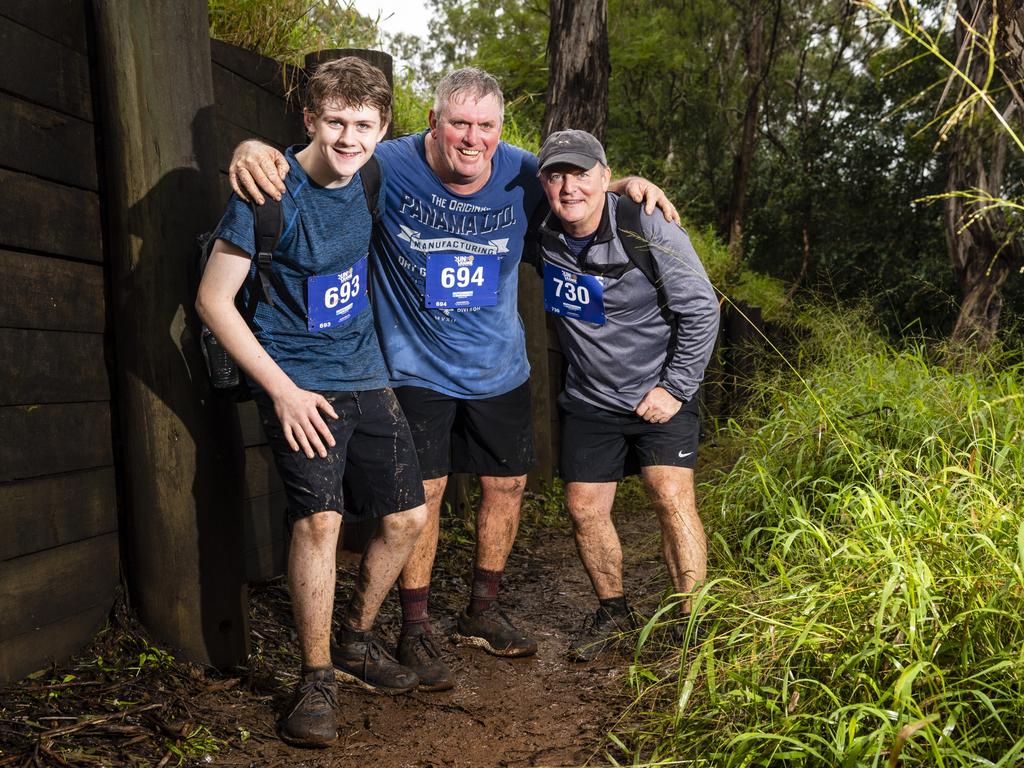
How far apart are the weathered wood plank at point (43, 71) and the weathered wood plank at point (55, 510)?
1.07 meters

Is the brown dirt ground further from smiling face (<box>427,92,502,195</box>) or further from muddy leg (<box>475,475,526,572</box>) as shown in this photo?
smiling face (<box>427,92,502,195</box>)

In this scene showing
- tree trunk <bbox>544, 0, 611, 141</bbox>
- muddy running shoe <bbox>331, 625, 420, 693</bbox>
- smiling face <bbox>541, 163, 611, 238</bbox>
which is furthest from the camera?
tree trunk <bbox>544, 0, 611, 141</bbox>

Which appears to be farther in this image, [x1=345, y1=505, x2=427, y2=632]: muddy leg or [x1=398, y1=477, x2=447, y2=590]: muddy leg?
[x1=398, y1=477, x2=447, y2=590]: muddy leg

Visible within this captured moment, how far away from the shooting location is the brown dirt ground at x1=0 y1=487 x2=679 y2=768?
286 centimetres

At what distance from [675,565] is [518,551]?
6.63 feet

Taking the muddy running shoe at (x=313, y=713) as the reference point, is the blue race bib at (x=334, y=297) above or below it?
above

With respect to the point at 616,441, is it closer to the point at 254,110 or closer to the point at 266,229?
the point at 266,229

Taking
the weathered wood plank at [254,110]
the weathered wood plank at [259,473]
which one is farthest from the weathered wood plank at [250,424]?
the weathered wood plank at [254,110]

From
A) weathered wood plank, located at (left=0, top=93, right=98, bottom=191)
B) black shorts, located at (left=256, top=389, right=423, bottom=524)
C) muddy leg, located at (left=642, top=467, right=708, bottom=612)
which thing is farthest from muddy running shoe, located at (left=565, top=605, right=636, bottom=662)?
weathered wood plank, located at (left=0, top=93, right=98, bottom=191)

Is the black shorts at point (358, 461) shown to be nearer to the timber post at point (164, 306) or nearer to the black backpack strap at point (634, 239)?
the timber post at point (164, 306)

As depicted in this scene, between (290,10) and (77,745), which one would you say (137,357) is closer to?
(77,745)

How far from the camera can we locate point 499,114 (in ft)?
12.0

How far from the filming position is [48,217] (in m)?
3.03

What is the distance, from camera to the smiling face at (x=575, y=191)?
145 inches
